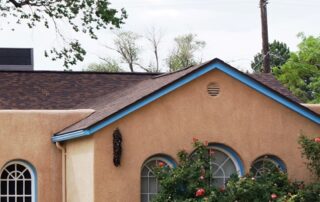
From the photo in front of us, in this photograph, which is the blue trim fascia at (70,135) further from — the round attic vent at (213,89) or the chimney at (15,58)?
the chimney at (15,58)

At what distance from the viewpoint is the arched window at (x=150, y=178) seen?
21969 millimetres

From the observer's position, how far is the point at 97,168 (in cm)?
2130

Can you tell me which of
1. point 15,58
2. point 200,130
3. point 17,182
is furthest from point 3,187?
point 15,58

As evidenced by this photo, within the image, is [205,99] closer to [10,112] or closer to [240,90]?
[240,90]

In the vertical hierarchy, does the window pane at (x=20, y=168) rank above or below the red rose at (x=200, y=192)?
above

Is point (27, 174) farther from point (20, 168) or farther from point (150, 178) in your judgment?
point (150, 178)

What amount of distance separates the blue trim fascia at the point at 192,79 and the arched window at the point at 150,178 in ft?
4.45

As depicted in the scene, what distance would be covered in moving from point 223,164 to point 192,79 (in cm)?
215

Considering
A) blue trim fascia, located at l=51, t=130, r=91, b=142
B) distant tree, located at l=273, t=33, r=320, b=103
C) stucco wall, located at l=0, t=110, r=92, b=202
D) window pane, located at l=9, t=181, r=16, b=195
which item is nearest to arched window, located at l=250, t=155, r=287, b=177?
blue trim fascia, located at l=51, t=130, r=91, b=142

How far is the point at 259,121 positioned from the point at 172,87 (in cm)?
231

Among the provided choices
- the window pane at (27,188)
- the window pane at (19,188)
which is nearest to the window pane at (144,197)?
the window pane at (27,188)

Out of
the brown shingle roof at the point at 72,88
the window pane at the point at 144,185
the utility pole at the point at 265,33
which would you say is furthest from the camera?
the utility pole at the point at 265,33

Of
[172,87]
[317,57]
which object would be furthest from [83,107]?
[317,57]

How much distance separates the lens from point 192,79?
2203cm
